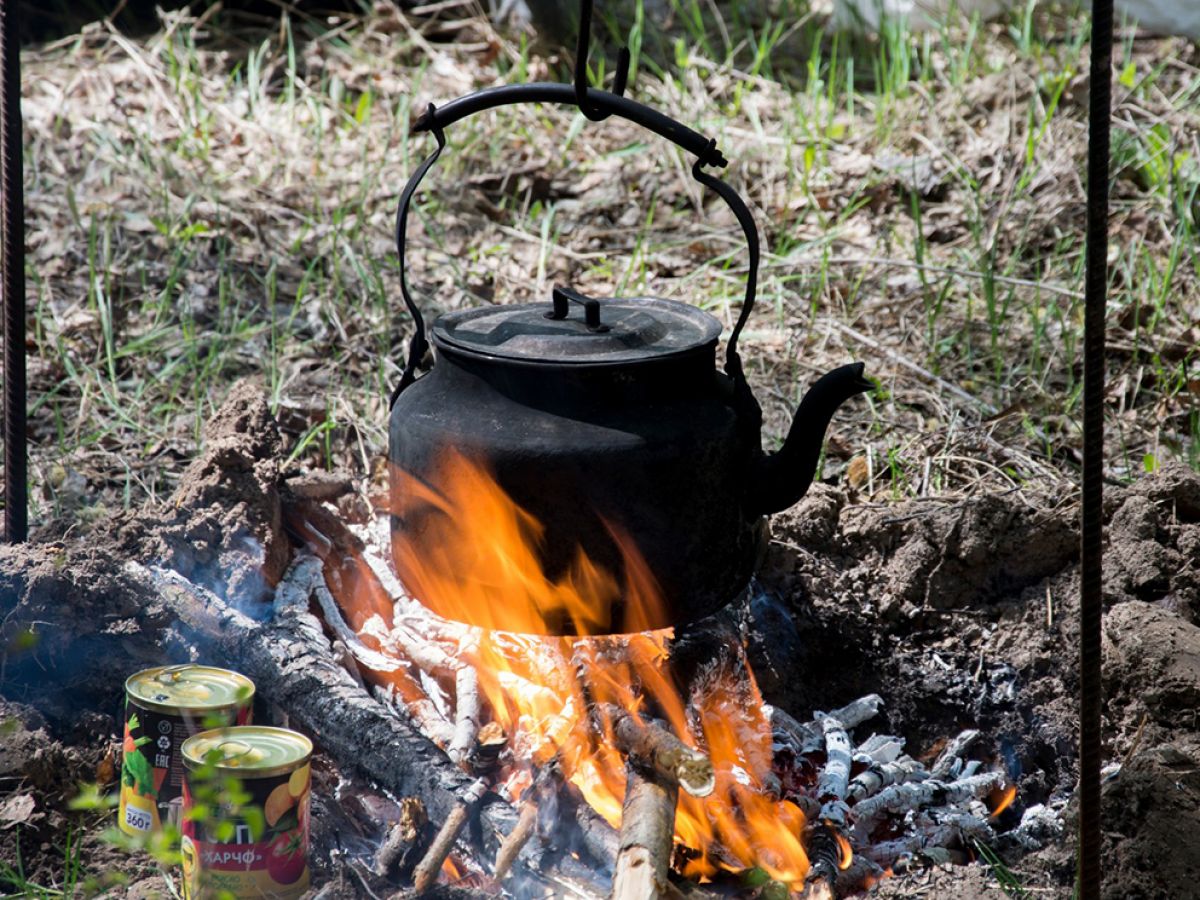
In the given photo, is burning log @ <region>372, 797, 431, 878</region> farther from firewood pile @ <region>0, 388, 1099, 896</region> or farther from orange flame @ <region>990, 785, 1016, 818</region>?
orange flame @ <region>990, 785, 1016, 818</region>

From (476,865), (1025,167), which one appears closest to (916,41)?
(1025,167)

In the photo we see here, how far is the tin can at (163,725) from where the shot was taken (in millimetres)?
2234

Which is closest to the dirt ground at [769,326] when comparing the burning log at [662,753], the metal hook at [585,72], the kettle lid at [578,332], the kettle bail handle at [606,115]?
the burning log at [662,753]

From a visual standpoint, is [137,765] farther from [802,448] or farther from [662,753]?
[802,448]

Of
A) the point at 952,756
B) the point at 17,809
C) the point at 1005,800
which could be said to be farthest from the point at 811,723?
the point at 17,809

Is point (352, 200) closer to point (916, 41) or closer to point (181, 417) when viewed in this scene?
point (181, 417)

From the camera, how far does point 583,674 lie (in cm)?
264

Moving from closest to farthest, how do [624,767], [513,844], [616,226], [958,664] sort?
[513,844] < [624,767] < [958,664] < [616,226]

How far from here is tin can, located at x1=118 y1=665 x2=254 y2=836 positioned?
7.33 ft

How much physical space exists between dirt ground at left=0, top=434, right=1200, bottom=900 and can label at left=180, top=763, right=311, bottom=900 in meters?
0.18

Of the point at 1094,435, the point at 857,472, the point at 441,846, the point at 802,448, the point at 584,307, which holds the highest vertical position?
the point at 584,307

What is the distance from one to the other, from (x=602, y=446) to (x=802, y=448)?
0.41 metres

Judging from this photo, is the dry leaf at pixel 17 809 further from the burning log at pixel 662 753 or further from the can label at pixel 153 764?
the burning log at pixel 662 753

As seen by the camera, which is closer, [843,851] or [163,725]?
[163,725]
